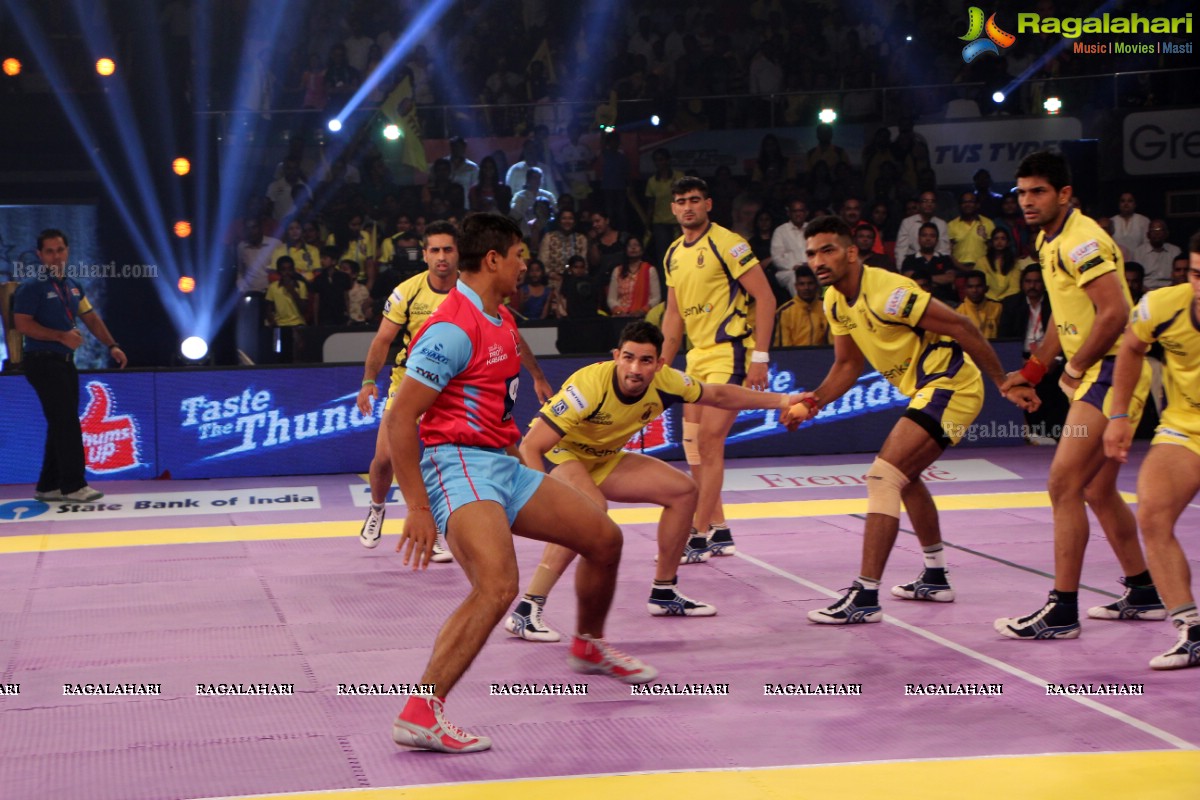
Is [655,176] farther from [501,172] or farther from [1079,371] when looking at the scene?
[1079,371]

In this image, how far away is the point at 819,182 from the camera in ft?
56.3

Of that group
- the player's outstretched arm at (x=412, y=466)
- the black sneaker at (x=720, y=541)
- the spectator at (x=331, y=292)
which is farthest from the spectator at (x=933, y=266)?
the player's outstretched arm at (x=412, y=466)

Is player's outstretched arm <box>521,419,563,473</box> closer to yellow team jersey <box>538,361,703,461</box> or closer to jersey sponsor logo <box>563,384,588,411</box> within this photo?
yellow team jersey <box>538,361,703,461</box>

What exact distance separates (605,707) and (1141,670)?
2.42m

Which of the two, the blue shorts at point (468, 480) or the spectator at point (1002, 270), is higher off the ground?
→ the spectator at point (1002, 270)

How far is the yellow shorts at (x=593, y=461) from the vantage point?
7.05 meters

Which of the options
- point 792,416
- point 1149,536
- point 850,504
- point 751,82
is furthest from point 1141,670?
point 751,82

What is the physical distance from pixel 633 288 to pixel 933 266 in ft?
11.6

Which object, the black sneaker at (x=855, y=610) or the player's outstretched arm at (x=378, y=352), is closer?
A: the black sneaker at (x=855, y=610)

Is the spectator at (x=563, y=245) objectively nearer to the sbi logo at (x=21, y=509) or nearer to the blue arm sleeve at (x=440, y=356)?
the sbi logo at (x=21, y=509)

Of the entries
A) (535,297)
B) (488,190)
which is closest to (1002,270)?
(535,297)

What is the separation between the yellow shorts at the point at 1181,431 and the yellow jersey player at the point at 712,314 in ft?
10.8

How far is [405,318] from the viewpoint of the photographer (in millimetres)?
9227

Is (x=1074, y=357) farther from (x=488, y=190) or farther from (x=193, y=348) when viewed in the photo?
(x=488, y=190)
